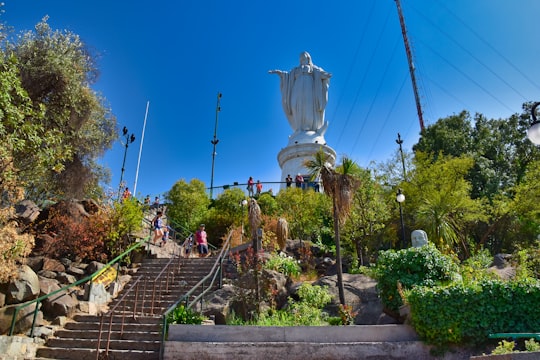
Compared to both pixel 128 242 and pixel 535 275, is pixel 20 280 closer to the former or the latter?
pixel 128 242

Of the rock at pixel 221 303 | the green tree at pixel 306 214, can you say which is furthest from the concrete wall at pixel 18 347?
the green tree at pixel 306 214

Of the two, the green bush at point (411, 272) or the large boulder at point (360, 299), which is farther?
the large boulder at point (360, 299)

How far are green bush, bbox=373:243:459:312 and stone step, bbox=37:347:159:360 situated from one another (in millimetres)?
5660

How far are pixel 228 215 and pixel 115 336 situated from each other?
14101 mm

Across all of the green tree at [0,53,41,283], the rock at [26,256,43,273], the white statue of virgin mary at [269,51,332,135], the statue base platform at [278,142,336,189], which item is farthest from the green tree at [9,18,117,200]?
the white statue of virgin mary at [269,51,332,135]

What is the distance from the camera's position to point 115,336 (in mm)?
9102

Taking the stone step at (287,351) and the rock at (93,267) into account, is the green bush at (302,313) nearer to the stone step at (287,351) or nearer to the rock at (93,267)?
the stone step at (287,351)

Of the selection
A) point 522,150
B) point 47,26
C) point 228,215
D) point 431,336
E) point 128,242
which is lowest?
point 431,336

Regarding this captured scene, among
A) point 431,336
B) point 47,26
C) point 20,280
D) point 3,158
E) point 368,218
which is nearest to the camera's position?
point 431,336

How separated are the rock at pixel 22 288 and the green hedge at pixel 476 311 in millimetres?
8815

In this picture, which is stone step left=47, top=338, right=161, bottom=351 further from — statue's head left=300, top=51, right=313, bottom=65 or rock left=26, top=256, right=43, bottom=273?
statue's head left=300, top=51, right=313, bottom=65

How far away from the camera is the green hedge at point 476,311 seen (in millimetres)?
8016

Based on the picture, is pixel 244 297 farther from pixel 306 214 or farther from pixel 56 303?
pixel 306 214

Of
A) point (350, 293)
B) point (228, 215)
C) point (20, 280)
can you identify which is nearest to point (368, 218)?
point (350, 293)
